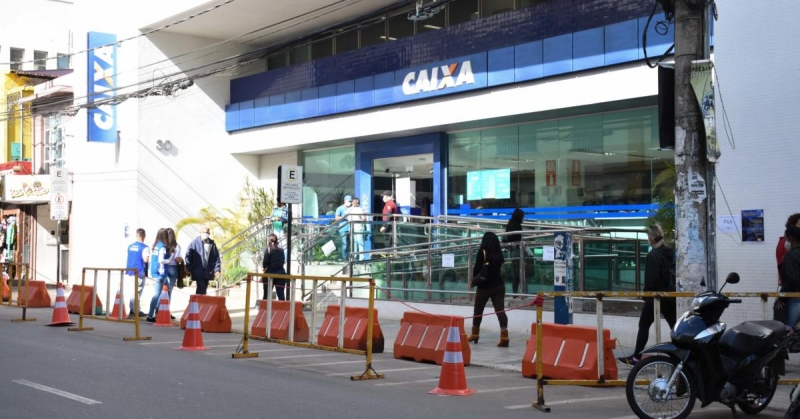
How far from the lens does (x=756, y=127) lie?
12469 mm

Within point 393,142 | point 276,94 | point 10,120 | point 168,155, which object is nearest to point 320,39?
point 276,94

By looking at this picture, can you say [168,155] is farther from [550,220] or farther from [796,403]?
[796,403]

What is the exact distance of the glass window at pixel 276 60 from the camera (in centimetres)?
3095

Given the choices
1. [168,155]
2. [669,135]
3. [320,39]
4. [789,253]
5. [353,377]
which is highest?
[320,39]

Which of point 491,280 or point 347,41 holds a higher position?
point 347,41

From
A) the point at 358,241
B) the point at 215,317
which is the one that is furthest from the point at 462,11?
the point at 215,317

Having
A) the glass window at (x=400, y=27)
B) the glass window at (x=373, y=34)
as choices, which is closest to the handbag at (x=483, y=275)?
the glass window at (x=400, y=27)

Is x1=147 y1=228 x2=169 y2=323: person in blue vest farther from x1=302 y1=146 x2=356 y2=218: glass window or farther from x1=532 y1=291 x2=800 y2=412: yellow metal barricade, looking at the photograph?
x1=532 y1=291 x2=800 y2=412: yellow metal barricade

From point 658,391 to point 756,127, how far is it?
5811 mm

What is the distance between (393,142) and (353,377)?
1616 cm

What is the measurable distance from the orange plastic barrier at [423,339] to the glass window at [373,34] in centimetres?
1560

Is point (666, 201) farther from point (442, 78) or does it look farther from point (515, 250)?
point (442, 78)

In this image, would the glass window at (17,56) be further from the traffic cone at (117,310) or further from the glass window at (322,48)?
the traffic cone at (117,310)

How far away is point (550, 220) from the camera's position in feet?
72.1
